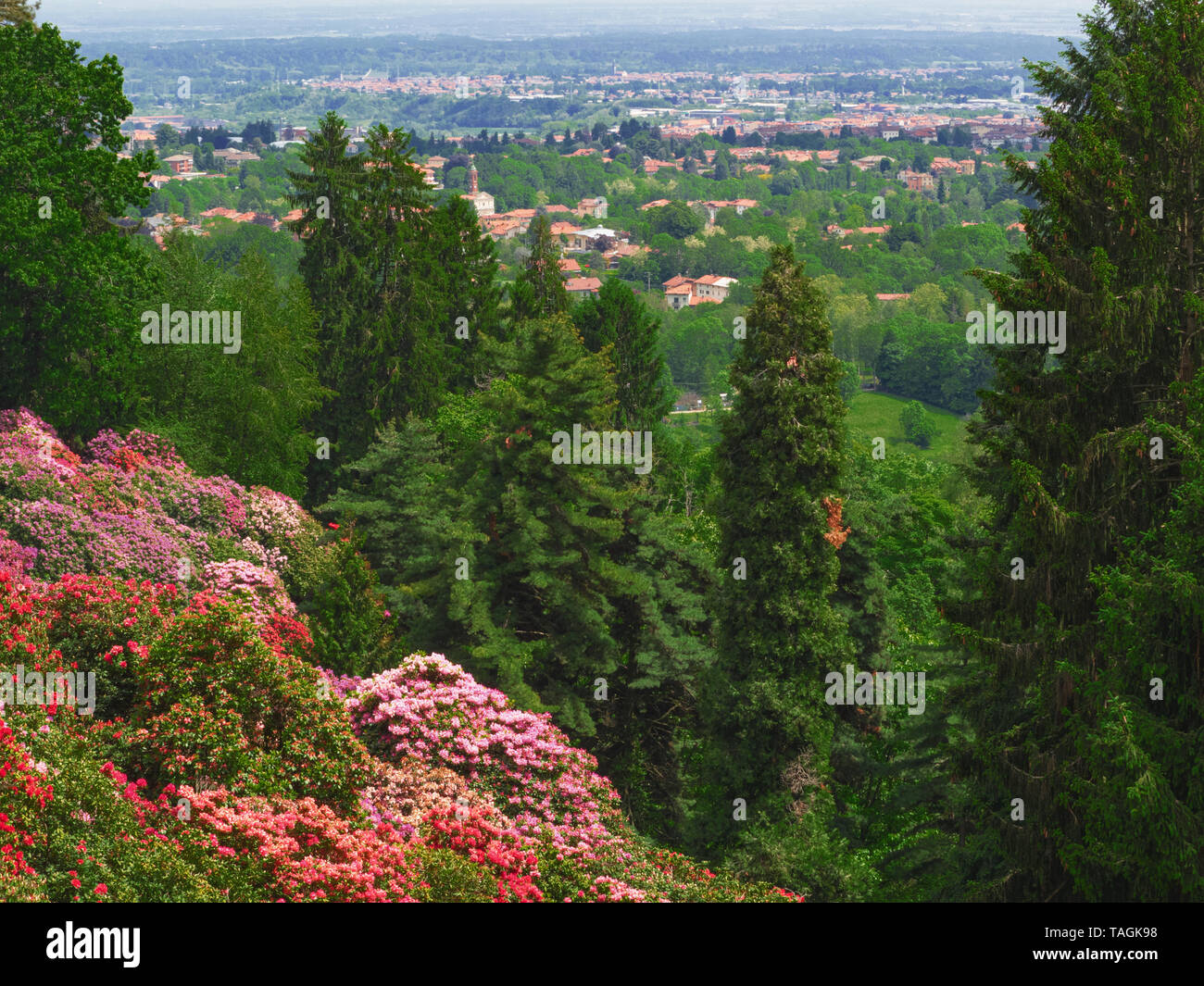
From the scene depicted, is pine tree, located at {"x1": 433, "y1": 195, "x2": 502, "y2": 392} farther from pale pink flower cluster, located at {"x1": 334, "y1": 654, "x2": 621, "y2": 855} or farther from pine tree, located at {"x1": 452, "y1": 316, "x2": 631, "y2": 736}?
pale pink flower cluster, located at {"x1": 334, "y1": 654, "x2": 621, "y2": 855}

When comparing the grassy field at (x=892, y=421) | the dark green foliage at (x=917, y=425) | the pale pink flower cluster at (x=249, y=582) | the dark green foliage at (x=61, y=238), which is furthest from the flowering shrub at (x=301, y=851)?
the dark green foliage at (x=917, y=425)

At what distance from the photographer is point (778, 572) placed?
25484mm

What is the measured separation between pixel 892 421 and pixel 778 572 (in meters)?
116

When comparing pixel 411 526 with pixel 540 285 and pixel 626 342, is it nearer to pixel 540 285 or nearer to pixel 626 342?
pixel 626 342

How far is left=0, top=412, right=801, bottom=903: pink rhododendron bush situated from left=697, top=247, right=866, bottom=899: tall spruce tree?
3781 millimetres

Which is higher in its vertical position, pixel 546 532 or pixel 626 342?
pixel 626 342

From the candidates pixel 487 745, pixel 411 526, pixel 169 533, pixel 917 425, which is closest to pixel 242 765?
pixel 487 745

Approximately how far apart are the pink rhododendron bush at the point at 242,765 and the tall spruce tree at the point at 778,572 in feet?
12.4

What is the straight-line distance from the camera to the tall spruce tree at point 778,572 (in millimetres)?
25297

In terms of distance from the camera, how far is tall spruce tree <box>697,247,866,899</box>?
83.0 feet

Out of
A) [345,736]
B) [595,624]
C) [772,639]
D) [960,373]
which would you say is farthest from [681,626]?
[960,373]

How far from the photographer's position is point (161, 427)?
3534 cm

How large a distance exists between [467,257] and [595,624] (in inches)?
1044

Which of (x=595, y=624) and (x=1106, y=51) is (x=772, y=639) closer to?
(x=595, y=624)
